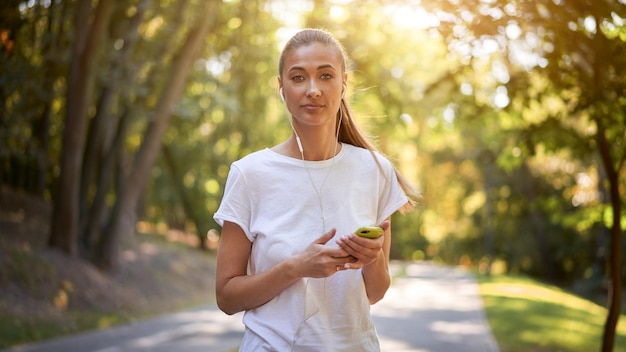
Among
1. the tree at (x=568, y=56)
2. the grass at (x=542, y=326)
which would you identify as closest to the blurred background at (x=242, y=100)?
the tree at (x=568, y=56)

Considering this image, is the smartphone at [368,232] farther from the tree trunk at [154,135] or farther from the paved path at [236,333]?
the tree trunk at [154,135]

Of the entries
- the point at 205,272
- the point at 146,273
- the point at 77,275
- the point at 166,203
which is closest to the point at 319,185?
the point at 77,275

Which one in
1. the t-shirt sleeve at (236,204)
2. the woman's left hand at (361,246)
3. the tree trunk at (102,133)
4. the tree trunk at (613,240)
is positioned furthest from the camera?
the tree trunk at (102,133)

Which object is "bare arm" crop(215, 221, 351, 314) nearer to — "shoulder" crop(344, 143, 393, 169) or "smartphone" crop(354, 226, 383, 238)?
"smartphone" crop(354, 226, 383, 238)

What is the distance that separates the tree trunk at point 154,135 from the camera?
21.0m

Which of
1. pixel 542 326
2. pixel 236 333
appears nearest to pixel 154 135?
pixel 236 333

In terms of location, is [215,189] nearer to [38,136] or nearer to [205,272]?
[205,272]

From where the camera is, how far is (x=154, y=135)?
857 inches

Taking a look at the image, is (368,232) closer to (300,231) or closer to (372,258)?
(372,258)

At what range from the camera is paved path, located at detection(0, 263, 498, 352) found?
14.5 metres

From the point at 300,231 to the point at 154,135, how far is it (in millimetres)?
19112

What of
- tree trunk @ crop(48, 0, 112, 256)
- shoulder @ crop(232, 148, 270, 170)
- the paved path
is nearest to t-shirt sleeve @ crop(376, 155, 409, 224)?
shoulder @ crop(232, 148, 270, 170)

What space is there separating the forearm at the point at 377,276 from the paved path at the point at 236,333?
11.5 metres

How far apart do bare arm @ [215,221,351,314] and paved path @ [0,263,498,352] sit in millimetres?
11447
